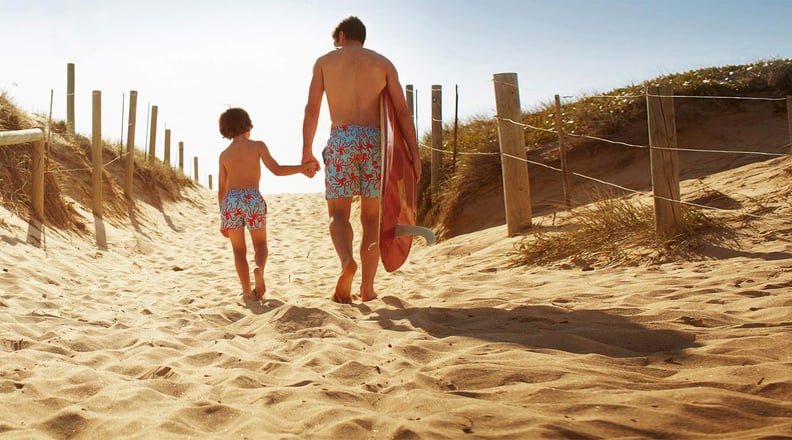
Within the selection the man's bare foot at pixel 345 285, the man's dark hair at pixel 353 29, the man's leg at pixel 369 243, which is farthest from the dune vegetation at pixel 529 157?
the man's dark hair at pixel 353 29

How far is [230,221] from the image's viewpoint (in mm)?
5449

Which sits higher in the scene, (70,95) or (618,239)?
(70,95)

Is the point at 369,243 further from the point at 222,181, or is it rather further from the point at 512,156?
the point at 512,156

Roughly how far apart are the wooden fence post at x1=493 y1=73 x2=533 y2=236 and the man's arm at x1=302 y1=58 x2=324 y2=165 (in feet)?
9.17

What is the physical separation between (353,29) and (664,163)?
248 centimetres

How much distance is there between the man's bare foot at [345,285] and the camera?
183 inches

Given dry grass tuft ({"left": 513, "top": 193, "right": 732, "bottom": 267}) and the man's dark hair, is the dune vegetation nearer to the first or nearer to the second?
dry grass tuft ({"left": 513, "top": 193, "right": 732, "bottom": 267})

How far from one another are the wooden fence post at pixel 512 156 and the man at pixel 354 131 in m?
2.58

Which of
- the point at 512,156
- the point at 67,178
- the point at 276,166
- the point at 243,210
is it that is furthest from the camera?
the point at 67,178

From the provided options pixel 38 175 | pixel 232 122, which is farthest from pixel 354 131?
Answer: pixel 38 175

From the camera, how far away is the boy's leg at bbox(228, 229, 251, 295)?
544 cm

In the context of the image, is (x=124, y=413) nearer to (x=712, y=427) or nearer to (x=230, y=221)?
(x=712, y=427)

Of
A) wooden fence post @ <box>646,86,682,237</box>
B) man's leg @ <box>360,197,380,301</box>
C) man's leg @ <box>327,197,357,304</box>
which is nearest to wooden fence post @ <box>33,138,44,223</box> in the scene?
man's leg @ <box>327,197,357,304</box>

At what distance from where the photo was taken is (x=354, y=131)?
4.81m
